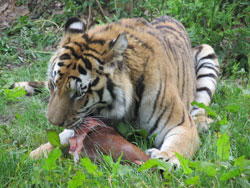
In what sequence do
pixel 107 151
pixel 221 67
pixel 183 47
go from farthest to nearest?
pixel 221 67, pixel 183 47, pixel 107 151

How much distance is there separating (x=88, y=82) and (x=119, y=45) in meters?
0.40

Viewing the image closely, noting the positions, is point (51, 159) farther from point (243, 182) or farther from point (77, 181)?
point (243, 182)

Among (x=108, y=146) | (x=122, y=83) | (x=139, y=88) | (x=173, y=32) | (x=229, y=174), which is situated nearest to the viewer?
(x=229, y=174)

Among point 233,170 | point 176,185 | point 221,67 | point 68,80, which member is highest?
point 68,80

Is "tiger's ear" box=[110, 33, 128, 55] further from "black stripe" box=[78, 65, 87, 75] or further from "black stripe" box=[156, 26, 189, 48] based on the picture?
"black stripe" box=[156, 26, 189, 48]

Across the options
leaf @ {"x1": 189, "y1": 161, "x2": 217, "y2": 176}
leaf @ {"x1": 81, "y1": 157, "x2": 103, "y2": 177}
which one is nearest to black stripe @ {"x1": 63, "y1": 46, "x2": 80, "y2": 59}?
leaf @ {"x1": 81, "y1": 157, "x2": 103, "y2": 177}

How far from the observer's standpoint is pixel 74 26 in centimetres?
381

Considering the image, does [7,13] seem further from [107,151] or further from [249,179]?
[249,179]

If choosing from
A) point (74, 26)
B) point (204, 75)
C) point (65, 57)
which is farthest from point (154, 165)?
point (204, 75)

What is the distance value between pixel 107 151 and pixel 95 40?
3.21 ft

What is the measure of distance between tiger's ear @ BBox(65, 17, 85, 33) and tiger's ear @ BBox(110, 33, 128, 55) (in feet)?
1.77

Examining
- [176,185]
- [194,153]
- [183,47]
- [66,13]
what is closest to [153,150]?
[194,153]

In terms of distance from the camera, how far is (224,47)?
607cm

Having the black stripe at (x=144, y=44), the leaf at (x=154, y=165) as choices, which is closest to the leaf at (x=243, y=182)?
the leaf at (x=154, y=165)
